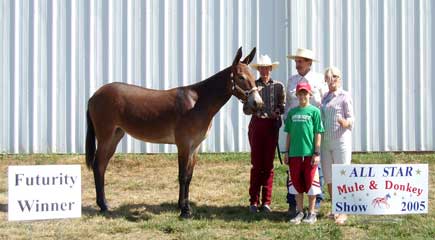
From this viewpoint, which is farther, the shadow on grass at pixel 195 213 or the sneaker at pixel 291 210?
the sneaker at pixel 291 210

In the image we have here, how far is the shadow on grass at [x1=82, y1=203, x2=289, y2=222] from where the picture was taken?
7695 mm

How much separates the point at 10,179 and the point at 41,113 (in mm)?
5495

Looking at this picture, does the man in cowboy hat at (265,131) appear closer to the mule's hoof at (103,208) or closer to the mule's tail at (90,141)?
the mule's hoof at (103,208)

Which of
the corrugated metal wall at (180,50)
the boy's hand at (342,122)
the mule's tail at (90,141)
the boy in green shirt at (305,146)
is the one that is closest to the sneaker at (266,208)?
the boy in green shirt at (305,146)

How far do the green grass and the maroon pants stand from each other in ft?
1.11

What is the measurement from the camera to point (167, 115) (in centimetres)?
787

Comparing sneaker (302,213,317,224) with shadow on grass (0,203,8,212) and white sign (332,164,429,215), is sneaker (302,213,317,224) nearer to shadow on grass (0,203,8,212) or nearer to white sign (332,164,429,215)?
white sign (332,164,429,215)

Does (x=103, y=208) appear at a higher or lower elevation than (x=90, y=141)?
lower

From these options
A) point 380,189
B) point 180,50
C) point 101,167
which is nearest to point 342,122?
point 380,189

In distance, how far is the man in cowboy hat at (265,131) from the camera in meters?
7.75

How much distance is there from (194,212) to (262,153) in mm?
1180

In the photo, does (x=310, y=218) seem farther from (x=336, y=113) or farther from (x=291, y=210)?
(x=336, y=113)

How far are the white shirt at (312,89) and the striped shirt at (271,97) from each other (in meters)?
0.11

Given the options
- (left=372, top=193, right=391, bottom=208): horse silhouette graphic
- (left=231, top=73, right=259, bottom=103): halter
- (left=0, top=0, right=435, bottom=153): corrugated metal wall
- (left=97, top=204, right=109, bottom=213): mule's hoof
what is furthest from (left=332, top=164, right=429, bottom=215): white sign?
(left=0, top=0, right=435, bottom=153): corrugated metal wall
